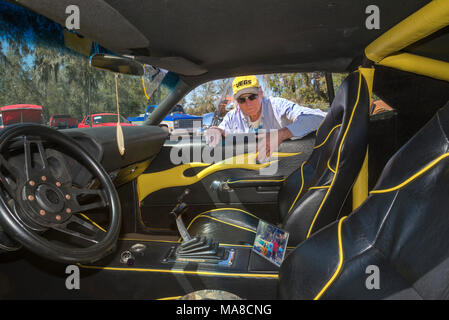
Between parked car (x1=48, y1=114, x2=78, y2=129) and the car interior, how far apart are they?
52 millimetres

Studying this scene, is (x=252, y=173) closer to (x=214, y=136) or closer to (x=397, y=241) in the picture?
(x=214, y=136)

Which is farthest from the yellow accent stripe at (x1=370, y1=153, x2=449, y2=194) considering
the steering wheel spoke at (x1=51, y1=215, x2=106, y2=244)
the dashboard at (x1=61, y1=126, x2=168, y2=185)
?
the dashboard at (x1=61, y1=126, x2=168, y2=185)

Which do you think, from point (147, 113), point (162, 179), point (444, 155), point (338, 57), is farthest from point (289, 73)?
Answer: point (444, 155)

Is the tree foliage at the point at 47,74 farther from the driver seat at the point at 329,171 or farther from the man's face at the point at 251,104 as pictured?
the driver seat at the point at 329,171

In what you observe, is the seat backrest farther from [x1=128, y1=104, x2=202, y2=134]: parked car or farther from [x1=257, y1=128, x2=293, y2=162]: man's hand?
[x1=128, y1=104, x2=202, y2=134]: parked car

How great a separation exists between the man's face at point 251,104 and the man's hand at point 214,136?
0.78 ft

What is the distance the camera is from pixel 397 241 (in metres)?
0.73

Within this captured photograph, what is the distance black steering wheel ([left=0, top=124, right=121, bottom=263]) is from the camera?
91cm

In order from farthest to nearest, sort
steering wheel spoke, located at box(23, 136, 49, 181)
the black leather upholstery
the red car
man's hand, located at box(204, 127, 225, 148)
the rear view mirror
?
1. man's hand, located at box(204, 127, 225, 148)
2. the red car
3. the rear view mirror
4. steering wheel spoke, located at box(23, 136, 49, 181)
5. the black leather upholstery

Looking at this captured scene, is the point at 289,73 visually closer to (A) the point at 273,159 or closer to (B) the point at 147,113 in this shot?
(A) the point at 273,159

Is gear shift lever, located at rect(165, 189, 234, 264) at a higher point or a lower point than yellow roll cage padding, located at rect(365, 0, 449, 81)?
lower

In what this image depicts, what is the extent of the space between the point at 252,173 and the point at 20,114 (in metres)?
1.43

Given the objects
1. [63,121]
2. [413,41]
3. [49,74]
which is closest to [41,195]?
[63,121]
